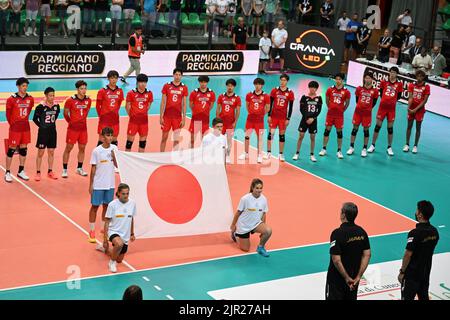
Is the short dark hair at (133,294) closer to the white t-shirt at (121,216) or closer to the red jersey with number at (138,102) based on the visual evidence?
the white t-shirt at (121,216)

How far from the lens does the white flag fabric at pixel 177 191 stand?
13453 mm

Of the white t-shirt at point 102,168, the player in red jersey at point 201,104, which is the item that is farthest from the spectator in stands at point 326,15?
the white t-shirt at point 102,168

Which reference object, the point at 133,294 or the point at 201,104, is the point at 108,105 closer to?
the point at 201,104

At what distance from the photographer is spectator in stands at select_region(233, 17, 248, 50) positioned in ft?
98.1

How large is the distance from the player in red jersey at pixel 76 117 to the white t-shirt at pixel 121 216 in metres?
4.64

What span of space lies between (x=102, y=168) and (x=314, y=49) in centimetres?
1875

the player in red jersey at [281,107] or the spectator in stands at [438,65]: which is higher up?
the spectator in stands at [438,65]

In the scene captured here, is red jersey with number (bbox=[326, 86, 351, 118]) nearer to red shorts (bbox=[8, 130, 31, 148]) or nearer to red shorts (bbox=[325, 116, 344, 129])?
red shorts (bbox=[325, 116, 344, 129])

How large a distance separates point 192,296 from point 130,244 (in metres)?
2.18

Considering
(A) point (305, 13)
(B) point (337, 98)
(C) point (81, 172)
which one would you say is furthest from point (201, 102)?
(A) point (305, 13)

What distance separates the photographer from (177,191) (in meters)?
13.6

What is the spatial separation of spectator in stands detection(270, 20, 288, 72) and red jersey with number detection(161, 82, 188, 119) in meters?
12.6
